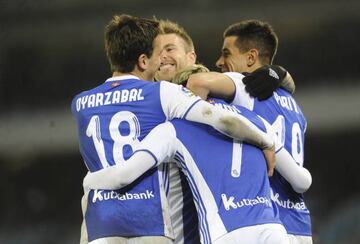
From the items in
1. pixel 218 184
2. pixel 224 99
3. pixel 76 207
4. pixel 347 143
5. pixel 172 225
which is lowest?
pixel 76 207

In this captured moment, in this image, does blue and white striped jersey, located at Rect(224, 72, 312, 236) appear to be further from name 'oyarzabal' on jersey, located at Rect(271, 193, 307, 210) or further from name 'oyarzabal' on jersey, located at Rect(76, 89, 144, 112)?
name 'oyarzabal' on jersey, located at Rect(76, 89, 144, 112)

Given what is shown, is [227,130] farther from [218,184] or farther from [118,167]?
[118,167]

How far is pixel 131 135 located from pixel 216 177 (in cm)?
40

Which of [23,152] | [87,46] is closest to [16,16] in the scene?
[87,46]

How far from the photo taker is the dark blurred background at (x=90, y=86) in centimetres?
647

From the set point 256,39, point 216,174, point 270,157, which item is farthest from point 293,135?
point 216,174

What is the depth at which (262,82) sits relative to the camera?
146 inches

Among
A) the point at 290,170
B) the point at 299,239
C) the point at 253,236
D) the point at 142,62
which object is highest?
the point at 142,62

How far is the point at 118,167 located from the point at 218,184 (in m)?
0.40

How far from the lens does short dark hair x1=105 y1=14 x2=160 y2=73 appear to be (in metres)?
3.53

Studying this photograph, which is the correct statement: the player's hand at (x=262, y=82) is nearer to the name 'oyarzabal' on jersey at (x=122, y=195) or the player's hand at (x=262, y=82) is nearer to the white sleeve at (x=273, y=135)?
the white sleeve at (x=273, y=135)

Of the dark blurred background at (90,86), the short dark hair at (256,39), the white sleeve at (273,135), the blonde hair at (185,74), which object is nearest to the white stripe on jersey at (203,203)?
the white sleeve at (273,135)

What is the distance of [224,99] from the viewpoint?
143 inches

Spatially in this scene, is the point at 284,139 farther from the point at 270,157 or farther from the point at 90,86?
the point at 90,86
